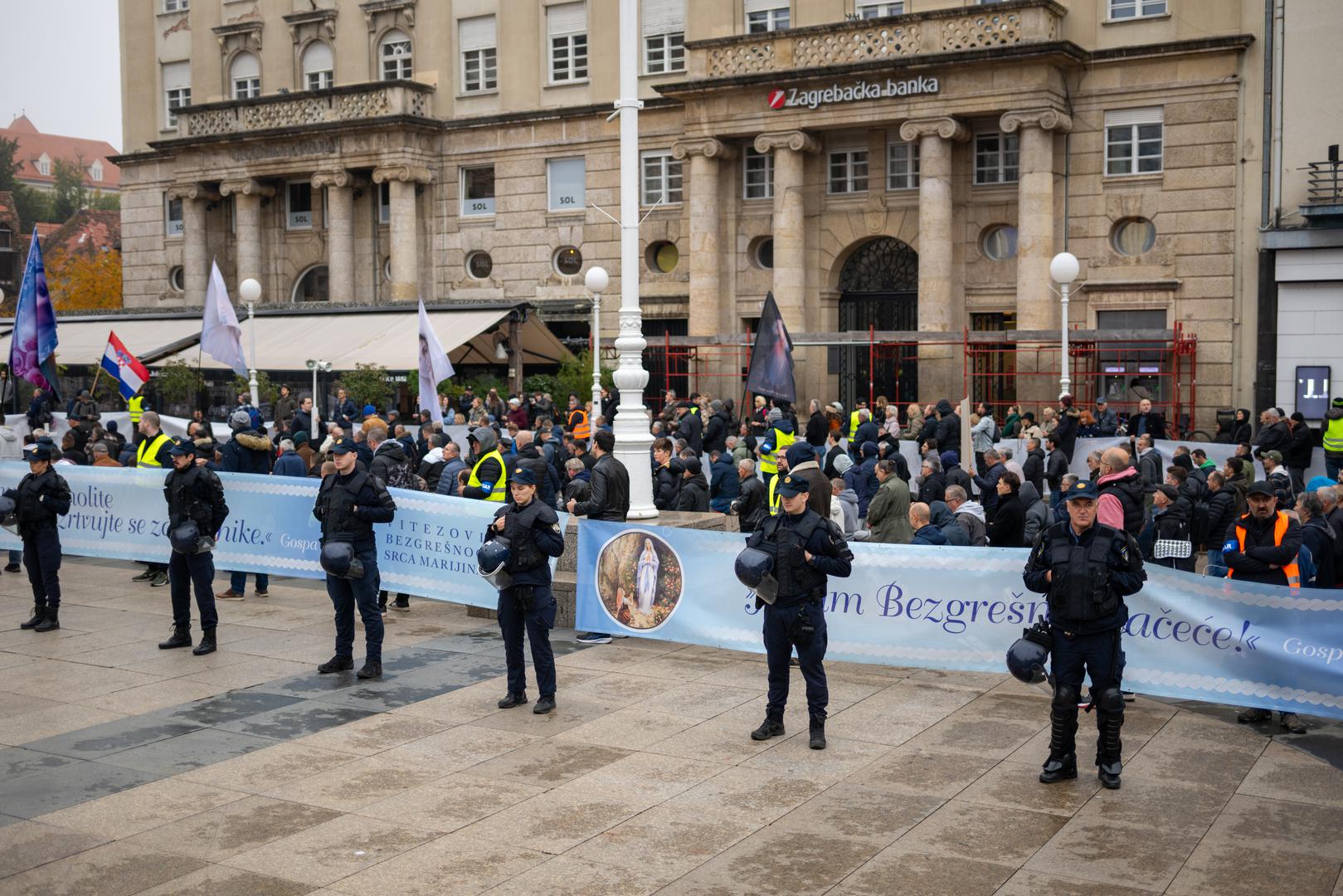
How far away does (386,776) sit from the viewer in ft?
31.4

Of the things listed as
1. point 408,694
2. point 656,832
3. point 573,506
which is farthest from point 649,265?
point 656,832

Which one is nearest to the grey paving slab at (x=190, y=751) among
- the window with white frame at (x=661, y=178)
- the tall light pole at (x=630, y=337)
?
the tall light pole at (x=630, y=337)

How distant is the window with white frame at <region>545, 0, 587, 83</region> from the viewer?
40.4 m

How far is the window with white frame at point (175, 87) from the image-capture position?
1908 inches

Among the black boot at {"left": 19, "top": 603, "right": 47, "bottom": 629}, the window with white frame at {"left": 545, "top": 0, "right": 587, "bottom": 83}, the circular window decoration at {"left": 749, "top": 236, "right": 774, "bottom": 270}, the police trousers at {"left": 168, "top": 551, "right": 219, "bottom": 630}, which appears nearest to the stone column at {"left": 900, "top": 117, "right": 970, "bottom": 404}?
the circular window decoration at {"left": 749, "top": 236, "right": 774, "bottom": 270}

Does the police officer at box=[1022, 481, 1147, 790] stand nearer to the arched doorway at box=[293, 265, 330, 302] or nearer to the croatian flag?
the croatian flag

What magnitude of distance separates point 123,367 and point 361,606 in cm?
1849

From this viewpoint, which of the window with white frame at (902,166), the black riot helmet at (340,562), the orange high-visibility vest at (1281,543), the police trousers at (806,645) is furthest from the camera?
the window with white frame at (902,166)

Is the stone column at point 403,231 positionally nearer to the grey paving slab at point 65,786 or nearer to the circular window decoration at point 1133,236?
the circular window decoration at point 1133,236

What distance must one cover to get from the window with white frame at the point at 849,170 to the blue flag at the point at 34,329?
19745mm

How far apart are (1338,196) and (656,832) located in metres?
26.4

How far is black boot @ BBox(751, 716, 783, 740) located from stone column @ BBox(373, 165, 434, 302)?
32.8 metres

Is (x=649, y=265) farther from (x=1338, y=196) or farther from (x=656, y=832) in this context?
(x=656, y=832)

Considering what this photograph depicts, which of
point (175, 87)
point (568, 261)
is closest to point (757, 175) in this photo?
point (568, 261)
